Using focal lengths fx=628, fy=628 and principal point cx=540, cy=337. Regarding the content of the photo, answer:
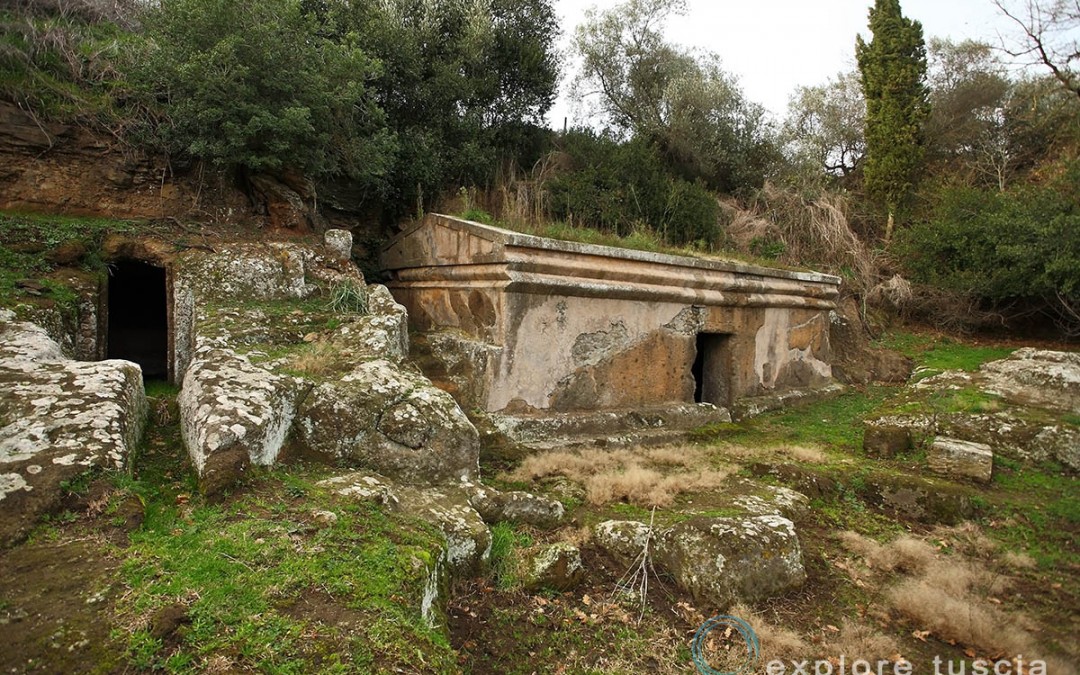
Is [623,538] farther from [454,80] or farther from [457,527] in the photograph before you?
[454,80]

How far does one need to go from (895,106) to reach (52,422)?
1398 cm

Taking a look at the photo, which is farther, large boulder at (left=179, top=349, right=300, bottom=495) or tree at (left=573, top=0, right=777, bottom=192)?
tree at (left=573, top=0, right=777, bottom=192)

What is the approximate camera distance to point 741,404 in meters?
7.45

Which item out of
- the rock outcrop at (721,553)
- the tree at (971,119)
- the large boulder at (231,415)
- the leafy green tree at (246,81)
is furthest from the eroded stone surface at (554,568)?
the tree at (971,119)

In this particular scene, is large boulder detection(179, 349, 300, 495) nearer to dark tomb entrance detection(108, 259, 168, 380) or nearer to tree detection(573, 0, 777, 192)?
dark tomb entrance detection(108, 259, 168, 380)

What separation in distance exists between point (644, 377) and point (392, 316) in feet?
9.03

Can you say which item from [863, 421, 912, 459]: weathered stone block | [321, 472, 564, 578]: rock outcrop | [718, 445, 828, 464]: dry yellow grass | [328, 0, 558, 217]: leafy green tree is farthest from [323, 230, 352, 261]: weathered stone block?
[863, 421, 912, 459]: weathered stone block

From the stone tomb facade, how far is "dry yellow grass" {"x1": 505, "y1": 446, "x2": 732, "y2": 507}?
0.71 meters

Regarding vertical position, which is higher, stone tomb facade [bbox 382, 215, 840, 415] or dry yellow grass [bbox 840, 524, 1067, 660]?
stone tomb facade [bbox 382, 215, 840, 415]

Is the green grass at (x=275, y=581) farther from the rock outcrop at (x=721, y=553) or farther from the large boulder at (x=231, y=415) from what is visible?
the rock outcrop at (x=721, y=553)

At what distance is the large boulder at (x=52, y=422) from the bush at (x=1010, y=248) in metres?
10.7

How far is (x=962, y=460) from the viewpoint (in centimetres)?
525

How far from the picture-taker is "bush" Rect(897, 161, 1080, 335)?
8.78m

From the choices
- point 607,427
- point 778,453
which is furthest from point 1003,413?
point 607,427
